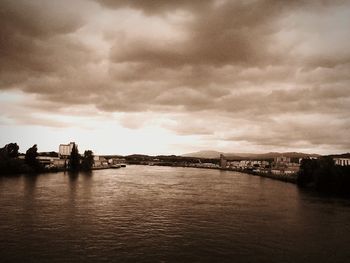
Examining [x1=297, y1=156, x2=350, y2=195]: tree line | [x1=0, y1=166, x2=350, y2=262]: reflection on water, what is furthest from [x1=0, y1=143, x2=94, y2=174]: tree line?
[x1=297, y1=156, x2=350, y2=195]: tree line

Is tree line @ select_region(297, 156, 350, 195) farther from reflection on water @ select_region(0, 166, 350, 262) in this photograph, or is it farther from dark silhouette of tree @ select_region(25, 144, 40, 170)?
dark silhouette of tree @ select_region(25, 144, 40, 170)

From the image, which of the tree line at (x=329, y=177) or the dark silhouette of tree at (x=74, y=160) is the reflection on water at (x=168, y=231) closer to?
the tree line at (x=329, y=177)

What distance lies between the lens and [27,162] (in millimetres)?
131500

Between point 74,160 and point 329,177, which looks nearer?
point 329,177

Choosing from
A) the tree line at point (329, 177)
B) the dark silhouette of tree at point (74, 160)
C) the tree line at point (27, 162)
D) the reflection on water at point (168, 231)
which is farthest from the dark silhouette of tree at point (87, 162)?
the reflection on water at point (168, 231)

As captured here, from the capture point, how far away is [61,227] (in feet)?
118

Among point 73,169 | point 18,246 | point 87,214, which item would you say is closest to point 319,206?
point 87,214

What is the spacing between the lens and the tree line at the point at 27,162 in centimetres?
11712

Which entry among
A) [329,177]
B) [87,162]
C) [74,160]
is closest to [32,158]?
[74,160]

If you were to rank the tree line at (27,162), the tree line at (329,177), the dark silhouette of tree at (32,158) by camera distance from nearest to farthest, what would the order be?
the tree line at (329,177), the tree line at (27,162), the dark silhouette of tree at (32,158)

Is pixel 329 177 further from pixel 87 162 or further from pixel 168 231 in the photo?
pixel 87 162

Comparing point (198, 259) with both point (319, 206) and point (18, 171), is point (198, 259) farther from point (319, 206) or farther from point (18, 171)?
point (18, 171)

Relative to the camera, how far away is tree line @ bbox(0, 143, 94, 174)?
11712 centimetres

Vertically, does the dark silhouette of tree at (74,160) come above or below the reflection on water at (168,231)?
above
